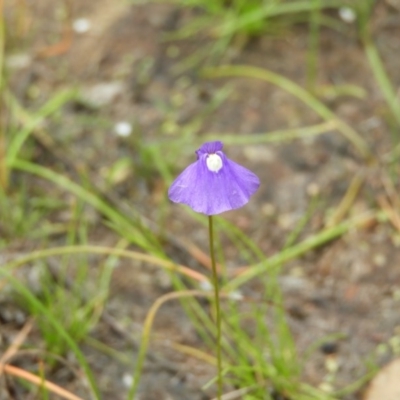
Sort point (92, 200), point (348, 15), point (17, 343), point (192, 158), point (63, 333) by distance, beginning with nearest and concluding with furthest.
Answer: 1. point (63, 333)
2. point (17, 343)
3. point (92, 200)
4. point (192, 158)
5. point (348, 15)

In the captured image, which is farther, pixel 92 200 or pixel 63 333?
pixel 92 200

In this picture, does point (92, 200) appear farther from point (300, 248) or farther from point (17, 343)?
point (300, 248)

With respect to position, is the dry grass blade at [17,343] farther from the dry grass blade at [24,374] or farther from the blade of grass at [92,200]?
the blade of grass at [92,200]

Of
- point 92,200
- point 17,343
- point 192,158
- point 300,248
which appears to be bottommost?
point 17,343

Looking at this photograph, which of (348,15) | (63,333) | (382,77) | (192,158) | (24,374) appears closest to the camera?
(63,333)

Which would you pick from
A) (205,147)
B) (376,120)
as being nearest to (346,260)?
(376,120)

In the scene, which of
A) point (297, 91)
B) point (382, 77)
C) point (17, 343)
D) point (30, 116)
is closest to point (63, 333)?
point (17, 343)
